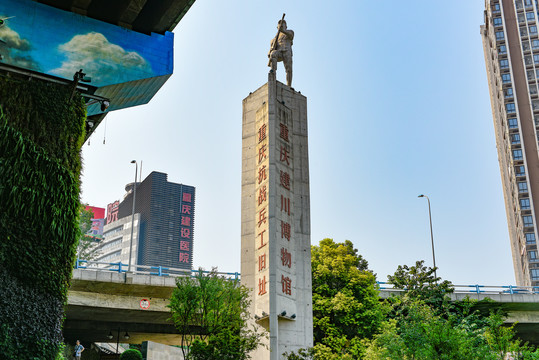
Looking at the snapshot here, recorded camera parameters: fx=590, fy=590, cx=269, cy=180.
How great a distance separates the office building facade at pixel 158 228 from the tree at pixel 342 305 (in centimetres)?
11557

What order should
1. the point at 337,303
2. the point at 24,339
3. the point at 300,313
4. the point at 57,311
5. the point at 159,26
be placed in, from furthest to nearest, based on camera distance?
the point at 337,303 → the point at 159,26 → the point at 300,313 → the point at 57,311 → the point at 24,339

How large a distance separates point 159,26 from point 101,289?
14959mm

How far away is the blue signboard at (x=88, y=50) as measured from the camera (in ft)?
90.0

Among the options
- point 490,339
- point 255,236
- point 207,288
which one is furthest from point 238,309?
point 490,339

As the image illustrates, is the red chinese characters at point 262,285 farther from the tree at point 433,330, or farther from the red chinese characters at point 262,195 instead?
the tree at point 433,330

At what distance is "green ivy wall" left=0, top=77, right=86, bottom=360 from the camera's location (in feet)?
73.0

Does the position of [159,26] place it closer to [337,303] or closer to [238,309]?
[238,309]

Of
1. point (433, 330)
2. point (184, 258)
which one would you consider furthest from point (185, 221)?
point (433, 330)

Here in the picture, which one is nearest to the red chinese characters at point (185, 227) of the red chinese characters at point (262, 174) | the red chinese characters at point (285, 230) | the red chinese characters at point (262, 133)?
the red chinese characters at point (262, 133)

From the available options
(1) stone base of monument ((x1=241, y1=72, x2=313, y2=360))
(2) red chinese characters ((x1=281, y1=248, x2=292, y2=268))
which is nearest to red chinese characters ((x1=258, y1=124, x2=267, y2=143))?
(1) stone base of monument ((x1=241, y1=72, x2=313, y2=360))

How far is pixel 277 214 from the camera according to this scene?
98.0 ft

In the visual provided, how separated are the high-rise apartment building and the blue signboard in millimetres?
85424

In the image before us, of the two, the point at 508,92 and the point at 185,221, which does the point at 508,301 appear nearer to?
the point at 508,92

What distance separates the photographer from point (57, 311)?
934 inches
